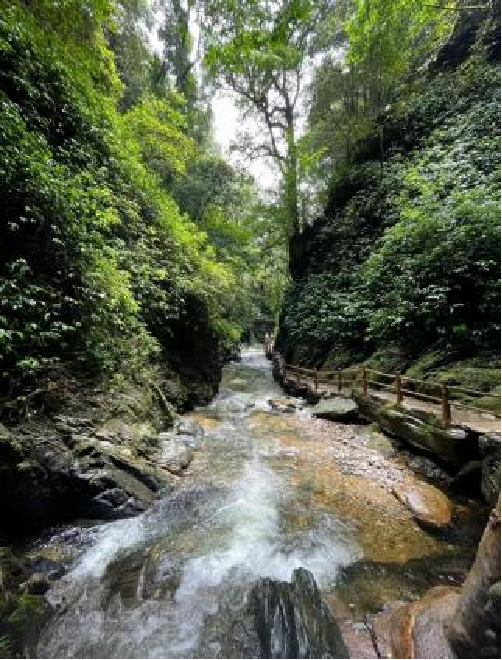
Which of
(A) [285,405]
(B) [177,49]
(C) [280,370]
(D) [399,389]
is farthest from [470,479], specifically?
(B) [177,49]

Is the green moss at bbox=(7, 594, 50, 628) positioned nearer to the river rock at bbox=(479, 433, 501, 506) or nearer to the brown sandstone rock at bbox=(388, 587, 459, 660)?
the brown sandstone rock at bbox=(388, 587, 459, 660)

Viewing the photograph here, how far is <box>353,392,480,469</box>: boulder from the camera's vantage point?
18.6ft

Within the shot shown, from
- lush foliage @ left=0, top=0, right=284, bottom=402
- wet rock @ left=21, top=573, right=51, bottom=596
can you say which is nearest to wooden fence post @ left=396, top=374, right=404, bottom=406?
lush foliage @ left=0, top=0, right=284, bottom=402

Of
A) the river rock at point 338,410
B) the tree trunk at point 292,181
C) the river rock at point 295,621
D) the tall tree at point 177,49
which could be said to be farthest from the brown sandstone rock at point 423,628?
the tall tree at point 177,49

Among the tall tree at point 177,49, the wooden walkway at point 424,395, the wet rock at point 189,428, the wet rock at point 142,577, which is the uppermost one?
the tall tree at point 177,49

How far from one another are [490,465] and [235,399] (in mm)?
10190

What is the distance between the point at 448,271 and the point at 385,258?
3.76 m

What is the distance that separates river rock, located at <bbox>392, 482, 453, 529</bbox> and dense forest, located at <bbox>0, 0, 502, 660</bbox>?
0.13ft

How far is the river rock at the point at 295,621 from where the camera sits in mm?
2982

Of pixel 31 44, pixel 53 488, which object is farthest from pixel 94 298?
pixel 31 44

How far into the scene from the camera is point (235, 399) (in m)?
14.2

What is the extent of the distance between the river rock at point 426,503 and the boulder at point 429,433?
0.67 metres

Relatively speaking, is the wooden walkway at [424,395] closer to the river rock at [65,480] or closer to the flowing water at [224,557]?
the flowing water at [224,557]

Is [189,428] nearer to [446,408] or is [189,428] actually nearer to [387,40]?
[446,408]
